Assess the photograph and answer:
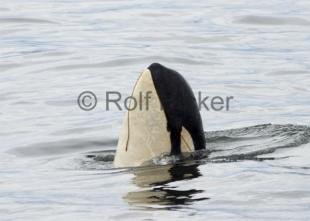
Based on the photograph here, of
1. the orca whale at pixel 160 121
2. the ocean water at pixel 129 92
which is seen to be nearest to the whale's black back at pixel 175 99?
the orca whale at pixel 160 121

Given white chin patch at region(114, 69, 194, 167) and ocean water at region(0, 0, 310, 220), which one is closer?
ocean water at region(0, 0, 310, 220)

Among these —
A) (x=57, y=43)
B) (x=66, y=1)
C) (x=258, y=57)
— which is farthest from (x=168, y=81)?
(x=66, y=1)

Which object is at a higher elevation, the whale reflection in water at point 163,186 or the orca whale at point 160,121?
the orca whale at point 160,121

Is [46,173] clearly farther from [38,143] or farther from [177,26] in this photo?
[177,26]

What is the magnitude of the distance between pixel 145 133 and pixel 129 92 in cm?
546

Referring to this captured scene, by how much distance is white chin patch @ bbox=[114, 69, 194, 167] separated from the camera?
11148 mm

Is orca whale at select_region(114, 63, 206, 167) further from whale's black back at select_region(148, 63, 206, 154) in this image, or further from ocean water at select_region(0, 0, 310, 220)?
ocean water at select_region(0, 0, 310, 220)

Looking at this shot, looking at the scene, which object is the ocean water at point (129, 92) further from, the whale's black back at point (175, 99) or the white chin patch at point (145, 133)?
the whale's black back at point (175, 99)

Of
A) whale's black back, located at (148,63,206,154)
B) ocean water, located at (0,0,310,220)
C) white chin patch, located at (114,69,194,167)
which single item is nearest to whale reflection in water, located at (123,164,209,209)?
ocean water, located at (0,0,310,220)

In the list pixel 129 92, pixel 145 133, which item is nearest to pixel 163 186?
pixel 145 133

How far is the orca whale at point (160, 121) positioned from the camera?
1110cm

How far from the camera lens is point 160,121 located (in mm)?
11234

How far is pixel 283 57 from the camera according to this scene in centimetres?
1988

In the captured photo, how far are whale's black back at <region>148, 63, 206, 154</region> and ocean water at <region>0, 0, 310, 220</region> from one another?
363mm
